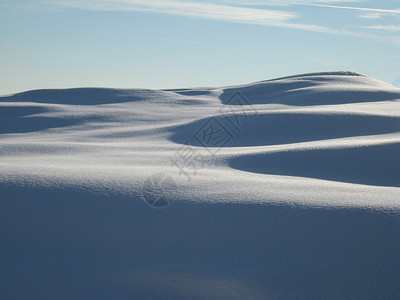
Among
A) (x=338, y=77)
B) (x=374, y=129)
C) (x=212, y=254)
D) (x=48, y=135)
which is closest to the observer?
(x=212, y=254)

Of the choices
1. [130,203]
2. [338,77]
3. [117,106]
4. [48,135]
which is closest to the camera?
[130,203]

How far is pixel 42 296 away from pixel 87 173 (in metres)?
1.47

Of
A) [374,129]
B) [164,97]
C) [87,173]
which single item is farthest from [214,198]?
[164,97]

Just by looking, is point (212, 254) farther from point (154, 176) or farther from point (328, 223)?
point (154, 176)

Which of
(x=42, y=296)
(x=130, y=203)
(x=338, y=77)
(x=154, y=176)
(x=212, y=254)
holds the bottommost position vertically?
(x=42, y=296)

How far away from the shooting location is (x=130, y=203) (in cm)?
340

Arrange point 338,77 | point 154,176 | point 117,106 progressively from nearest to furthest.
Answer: point 154,176, point 117,106, point 338,77

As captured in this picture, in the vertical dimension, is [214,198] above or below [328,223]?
above

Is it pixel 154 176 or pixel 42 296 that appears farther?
pixel 154 176

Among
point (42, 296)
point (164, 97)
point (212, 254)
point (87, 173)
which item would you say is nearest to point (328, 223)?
point (212, 254)

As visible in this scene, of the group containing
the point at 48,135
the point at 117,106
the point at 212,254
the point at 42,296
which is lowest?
the point at 42,296

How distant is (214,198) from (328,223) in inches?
32.6

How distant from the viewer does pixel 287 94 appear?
10680mm

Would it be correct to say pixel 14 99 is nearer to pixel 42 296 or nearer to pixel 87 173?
pixel 87 173
